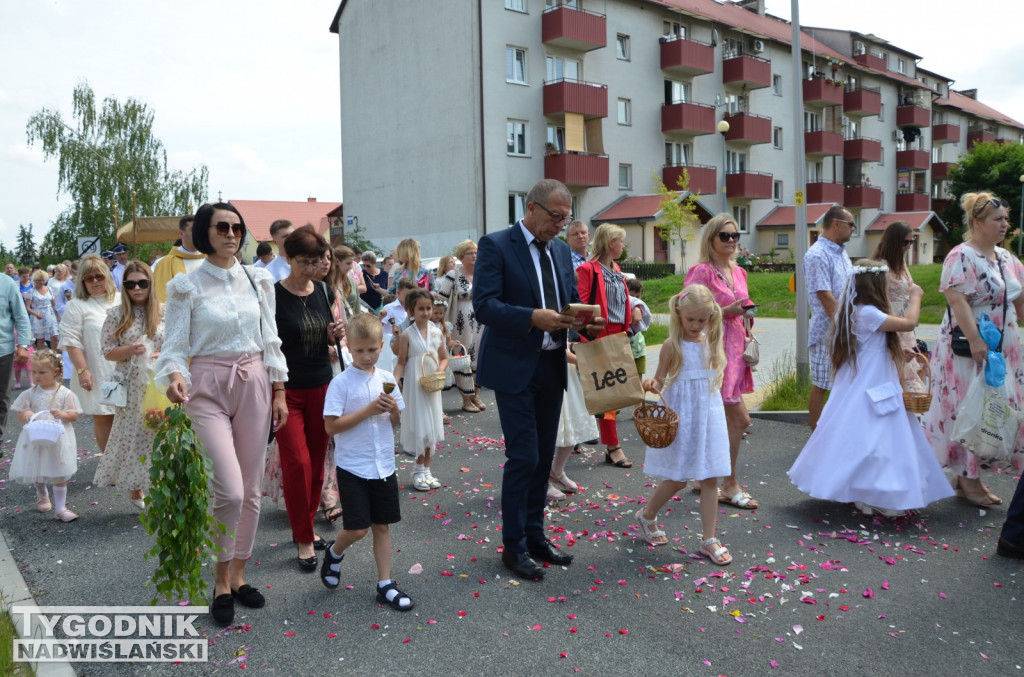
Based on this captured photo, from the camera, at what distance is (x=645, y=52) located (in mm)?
36250

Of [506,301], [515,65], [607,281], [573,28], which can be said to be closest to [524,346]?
[506,301]

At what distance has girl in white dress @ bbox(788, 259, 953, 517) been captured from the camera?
17.8 ft

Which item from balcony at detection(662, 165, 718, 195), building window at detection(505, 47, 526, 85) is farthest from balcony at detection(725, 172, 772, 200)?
building window at detection(505, 47, 526, 85)

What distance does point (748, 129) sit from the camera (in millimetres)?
39625

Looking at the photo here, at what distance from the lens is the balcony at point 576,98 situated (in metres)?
31.9

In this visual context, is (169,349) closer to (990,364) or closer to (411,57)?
(990,364)

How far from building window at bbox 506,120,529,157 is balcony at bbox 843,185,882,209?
24.5 meters

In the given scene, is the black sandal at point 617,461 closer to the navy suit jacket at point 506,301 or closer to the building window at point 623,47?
the navy suit jacket at point 506,301

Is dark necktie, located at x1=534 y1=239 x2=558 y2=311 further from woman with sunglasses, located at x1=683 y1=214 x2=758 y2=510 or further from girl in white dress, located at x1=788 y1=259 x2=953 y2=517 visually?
girl in white dress, located at x1=788 y1=259 x2=953 y2=517

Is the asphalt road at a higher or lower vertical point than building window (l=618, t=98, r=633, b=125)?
lower

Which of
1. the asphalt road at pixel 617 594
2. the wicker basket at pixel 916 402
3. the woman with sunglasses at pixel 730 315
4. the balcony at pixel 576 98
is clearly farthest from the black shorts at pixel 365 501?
the balcony at pixel 576 98

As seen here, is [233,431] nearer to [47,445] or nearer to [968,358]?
[47,445]

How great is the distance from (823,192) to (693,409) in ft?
147

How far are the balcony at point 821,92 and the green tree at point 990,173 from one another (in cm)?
1559
